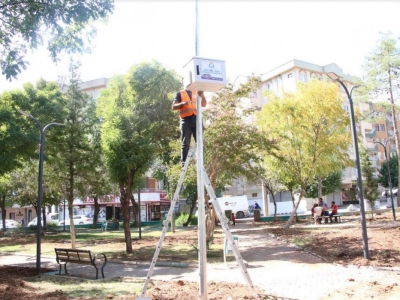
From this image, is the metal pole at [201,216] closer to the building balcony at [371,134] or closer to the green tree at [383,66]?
the green tree at [383,66]

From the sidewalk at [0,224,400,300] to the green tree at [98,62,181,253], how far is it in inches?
153

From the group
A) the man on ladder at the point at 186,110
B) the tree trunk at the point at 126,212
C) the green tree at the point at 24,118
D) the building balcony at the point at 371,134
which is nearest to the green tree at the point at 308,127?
the tree trunk at the point at 126,212

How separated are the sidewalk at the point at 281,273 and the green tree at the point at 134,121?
3887 millimetres

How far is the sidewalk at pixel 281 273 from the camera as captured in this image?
323 inches

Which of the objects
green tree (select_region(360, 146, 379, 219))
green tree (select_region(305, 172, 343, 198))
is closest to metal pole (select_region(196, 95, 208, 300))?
green tree (select_region(360, 146, 379, 219))

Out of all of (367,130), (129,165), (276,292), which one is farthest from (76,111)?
(367,130)

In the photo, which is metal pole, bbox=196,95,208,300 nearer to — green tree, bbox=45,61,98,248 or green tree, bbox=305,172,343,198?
green tree, bbox=45,61,98,248

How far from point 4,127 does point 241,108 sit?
33.2ft

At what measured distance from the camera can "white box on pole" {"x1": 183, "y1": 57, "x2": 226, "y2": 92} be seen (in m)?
6.57

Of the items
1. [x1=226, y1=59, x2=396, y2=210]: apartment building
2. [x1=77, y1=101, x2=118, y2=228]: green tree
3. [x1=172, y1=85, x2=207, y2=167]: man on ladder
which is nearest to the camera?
[x1=172, y1=85, x2=207, y2=167]: man on ladder

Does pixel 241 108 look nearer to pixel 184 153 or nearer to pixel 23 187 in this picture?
pixel 184 153

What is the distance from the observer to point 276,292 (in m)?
7.98

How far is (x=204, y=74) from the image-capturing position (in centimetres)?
660

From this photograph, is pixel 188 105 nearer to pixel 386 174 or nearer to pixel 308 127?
pixel 308 127
